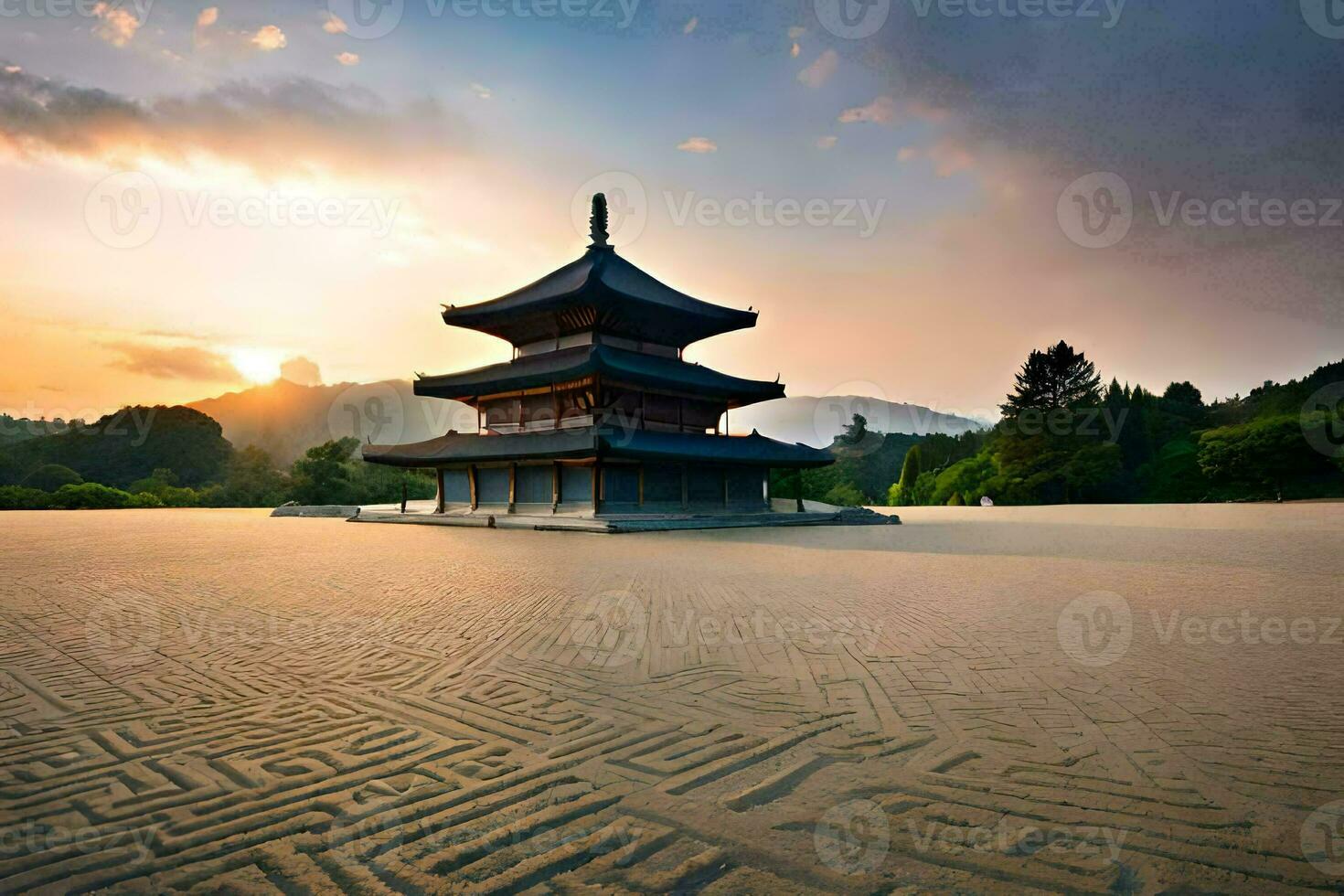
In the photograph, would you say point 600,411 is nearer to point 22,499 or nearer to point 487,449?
point 487,449

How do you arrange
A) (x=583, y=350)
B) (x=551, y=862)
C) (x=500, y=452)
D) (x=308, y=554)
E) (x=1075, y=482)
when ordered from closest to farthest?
1. (x=551, y=862)
2. (x=308, y=554)
3. (x=500, y=452)
4. (x=583, y=350)
5. (x=1075, y=482)

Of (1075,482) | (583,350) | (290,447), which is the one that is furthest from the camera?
(290,447)

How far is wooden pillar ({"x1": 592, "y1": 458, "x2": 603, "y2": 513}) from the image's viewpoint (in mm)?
23672

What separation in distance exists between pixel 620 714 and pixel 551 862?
5.13ft

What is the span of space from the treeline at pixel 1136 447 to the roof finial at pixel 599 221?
1906 cm

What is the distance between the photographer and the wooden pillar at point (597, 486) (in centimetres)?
2367

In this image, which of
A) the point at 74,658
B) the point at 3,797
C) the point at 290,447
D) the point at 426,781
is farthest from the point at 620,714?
the point at 290,447

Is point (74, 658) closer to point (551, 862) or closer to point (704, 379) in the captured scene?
point (551, 862)

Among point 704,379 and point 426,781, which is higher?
point 704,379

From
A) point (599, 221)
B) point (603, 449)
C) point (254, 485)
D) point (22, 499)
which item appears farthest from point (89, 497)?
point (603, 449)

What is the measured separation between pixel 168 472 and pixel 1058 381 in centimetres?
7600

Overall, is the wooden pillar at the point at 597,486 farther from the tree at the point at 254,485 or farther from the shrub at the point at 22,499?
the shrub at the point at 22,499

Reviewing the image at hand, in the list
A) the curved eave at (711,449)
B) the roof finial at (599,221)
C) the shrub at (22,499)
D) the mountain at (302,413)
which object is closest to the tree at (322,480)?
the shrub at (22,499)

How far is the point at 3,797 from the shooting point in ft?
10.0
